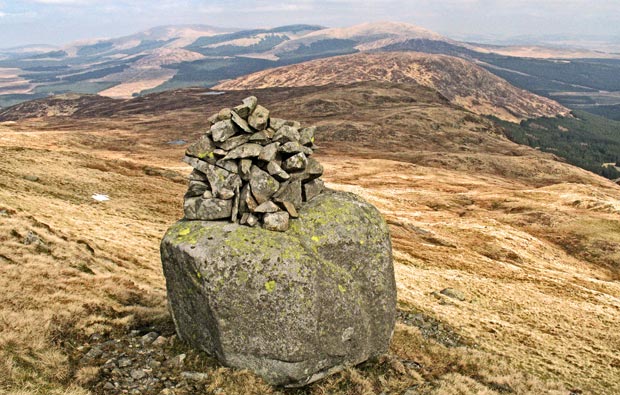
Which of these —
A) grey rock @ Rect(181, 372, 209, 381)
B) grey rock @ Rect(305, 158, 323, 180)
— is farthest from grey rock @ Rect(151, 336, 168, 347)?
grey rock @ Rect(305, 158, 323, 180)

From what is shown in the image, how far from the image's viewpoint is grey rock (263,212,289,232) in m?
16.2

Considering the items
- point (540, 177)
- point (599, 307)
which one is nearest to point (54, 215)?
point (599, 307)

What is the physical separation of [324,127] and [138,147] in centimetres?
8491

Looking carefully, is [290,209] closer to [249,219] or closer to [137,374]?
[249,219]

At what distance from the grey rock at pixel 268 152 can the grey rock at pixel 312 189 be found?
2.45 m

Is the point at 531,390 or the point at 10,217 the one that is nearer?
the point at 531,390

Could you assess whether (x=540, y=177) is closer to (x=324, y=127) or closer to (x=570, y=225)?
(x=570, y=225)

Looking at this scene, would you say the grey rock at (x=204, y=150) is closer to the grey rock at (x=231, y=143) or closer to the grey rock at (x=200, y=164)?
the grey rock at (x=200, y=164)

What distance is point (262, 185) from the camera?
1684 centimetres

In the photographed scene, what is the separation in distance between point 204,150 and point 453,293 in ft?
90.5

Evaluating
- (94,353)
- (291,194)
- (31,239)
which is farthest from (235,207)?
(31,239)

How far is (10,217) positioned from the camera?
2852 cm

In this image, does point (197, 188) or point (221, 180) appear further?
point (197, 188)

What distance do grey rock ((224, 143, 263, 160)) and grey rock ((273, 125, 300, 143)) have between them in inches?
43.5
